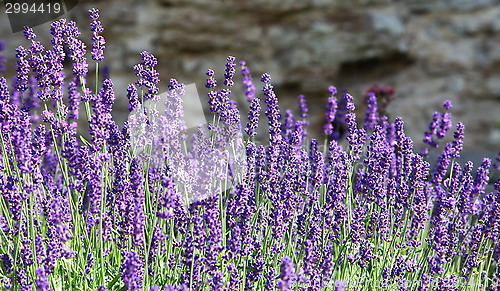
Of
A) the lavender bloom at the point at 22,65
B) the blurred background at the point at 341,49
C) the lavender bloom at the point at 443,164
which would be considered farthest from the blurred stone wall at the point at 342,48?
the lavender bloom at the point at 22,65

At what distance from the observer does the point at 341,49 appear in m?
6.89

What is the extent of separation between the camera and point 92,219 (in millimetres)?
2609

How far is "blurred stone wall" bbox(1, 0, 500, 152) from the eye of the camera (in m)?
6.62

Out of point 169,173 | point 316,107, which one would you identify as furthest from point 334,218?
point 316,107

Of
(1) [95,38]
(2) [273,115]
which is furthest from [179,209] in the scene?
(1) [95,38]

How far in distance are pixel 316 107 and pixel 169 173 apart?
4.52m

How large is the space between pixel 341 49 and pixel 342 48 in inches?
0.6

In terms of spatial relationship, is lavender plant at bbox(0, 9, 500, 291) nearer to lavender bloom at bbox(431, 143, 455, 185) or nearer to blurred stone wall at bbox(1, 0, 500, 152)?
lavender bloom at bbox(431, 143, 455, 185)

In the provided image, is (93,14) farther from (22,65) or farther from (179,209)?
(179,209)

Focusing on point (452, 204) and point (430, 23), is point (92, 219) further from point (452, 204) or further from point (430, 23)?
point (430, 23)

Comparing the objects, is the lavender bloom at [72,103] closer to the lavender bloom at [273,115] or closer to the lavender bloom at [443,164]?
the lavender bloom at [273,115]

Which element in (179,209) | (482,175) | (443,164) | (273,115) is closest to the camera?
(179,209)

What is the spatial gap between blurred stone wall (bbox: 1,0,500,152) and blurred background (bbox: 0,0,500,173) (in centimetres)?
1

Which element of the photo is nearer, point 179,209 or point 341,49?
point 179,209
